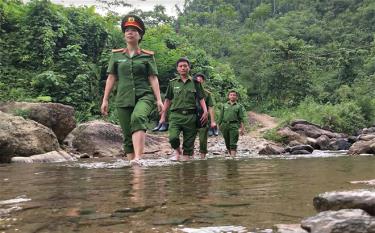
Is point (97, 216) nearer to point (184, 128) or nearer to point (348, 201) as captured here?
point (348, 201)

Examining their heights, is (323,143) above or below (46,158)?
below

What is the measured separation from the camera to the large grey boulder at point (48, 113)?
420 inches

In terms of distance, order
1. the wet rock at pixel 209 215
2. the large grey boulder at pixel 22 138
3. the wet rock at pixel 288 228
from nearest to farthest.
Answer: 1. the wet rock at pixel 288 228
2. the wet rock at pixel 209 215
3. the large grey boulder at pixel 22 138

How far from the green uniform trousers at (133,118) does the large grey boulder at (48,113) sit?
5.45m

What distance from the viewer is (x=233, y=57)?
43.2m

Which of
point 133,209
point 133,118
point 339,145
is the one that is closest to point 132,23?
point 133,118

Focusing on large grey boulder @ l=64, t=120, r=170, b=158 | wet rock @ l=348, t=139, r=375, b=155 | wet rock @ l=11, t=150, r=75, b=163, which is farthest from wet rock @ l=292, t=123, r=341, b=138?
wet rock @ l=11, t=150, r=75, b=163

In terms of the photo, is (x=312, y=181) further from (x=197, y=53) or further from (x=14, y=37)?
(x=197, y=53)

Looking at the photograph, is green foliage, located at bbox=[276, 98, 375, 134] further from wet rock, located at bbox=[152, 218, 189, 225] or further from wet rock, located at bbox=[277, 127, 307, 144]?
wet rock, located at bbox=[152, 218, 189, 225]

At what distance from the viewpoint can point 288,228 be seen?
191 cm

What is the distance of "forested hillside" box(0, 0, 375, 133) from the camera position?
A: 1703 cm

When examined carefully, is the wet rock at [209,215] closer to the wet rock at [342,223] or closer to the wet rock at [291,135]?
the wet rock at [342,223]

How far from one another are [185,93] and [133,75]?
1565 millimetres

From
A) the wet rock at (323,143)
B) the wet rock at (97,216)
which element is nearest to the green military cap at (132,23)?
the wet rock at (97,216)
